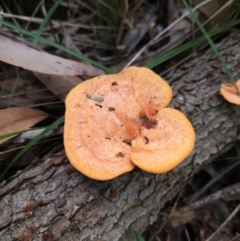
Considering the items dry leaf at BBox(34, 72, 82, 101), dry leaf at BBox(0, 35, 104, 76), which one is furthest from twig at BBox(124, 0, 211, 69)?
dry leaf at BBox(34, 72, 82, 101)

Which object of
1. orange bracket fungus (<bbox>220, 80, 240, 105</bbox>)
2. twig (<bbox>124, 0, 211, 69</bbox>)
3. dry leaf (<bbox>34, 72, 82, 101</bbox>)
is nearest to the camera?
orange bracket fungus (<bbox>220, 80, 240, 105</bbox>)

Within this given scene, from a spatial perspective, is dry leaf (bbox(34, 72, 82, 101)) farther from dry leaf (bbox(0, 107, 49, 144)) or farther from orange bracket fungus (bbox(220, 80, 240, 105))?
orange bracket fungus (bbox(220, 80, 240, 105))

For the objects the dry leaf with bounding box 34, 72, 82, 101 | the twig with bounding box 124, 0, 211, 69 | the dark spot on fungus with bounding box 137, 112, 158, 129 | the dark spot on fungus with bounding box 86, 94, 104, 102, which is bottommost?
the dry leaf with bounding box 34, 72, 82, 101

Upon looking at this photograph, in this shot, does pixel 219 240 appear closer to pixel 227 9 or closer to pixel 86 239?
pixel 86 239

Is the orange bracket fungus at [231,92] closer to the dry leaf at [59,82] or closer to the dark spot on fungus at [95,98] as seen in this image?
the dark spot on fungus at [95,98]

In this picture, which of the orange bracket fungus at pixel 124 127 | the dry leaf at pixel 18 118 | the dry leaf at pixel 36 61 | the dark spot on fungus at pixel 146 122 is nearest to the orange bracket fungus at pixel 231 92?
the orange bracket fungus at pixel 124 127

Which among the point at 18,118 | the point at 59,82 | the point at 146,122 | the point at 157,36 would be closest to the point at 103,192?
the point at 146,122

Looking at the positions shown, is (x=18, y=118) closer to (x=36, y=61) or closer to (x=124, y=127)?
(x=36, y=61)
